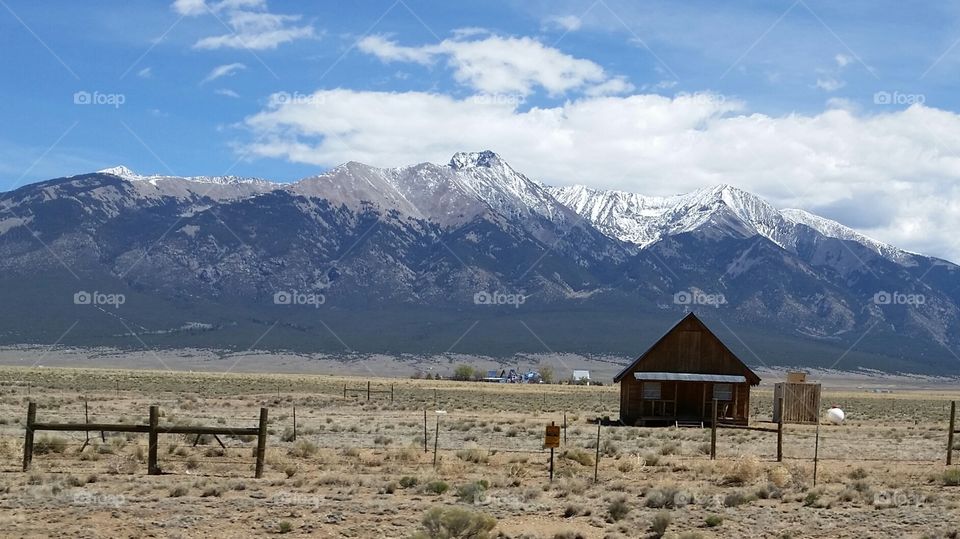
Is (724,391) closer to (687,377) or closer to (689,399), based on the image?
(689,399)

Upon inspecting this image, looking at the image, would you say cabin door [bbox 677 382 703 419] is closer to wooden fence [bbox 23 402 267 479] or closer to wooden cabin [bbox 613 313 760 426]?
wooden cabin [bbox 613 313 760 426]

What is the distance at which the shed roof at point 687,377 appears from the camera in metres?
40.1

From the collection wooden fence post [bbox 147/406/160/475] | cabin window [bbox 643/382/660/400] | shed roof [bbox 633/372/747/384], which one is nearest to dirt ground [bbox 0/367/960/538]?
wooden fence post [bbox 147/406/160/475]

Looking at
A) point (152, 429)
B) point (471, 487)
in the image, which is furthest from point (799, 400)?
point (152, 429)

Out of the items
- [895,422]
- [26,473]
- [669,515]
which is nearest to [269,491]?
[26,473]

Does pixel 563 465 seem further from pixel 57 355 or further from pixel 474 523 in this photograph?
pixel 57 355

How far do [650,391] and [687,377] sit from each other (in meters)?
1.58

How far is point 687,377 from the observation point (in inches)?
1592

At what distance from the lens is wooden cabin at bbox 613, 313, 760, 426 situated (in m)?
40.7

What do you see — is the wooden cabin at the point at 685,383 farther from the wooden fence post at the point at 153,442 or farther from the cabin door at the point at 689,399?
the wooden fence post at the point at 153,442

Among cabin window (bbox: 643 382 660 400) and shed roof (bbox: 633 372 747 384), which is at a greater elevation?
shed roof (bbox: 633 372 747 384)

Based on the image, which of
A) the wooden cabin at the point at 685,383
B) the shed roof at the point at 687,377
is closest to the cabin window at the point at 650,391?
the wooden cabin at the point at 685,383

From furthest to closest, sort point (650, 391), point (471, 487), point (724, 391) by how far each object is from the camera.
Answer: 1. point (724, 391)
2. point (650, 391)
3. point (471, 487)

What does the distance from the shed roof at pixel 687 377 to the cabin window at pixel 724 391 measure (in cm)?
37
